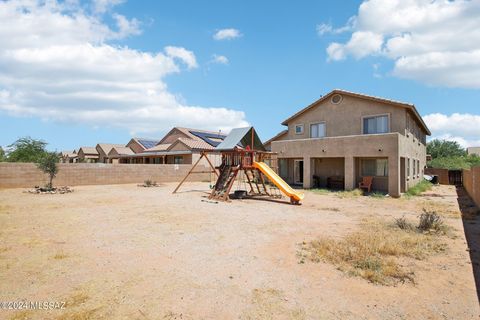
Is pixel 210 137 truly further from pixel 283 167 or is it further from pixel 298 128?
pixel 298 128

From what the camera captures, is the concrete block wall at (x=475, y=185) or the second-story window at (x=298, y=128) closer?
the concrete block wall at (x=475, y=185)

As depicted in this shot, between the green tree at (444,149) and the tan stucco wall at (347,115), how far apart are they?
47.3 m

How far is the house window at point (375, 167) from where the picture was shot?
64.0ft

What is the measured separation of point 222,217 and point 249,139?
11363 millimetres

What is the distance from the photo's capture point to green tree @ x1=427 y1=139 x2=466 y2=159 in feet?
194

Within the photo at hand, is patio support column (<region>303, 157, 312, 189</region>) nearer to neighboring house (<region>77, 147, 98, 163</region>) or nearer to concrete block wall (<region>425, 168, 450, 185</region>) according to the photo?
concrete block wall (<region>425, 168, 450, 185</region>)

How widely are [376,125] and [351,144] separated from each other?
2.94 meters

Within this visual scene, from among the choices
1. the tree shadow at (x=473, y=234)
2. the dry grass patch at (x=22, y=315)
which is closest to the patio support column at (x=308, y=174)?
the tree shadow at (x=473, y=234)

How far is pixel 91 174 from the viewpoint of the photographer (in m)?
23.8

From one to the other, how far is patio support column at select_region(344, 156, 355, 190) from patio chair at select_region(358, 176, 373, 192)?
0.58 metres

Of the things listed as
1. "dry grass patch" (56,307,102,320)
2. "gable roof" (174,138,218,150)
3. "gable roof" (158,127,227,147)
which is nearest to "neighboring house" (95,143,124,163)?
"gable roof" (158,127,227,147)

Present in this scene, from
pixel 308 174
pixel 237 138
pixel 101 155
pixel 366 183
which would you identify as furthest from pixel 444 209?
pixel 101 155

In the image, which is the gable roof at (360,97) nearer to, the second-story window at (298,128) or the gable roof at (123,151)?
the second-story window at (298,128)

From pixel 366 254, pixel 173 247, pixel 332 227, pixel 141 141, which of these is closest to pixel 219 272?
pixel 173 247
